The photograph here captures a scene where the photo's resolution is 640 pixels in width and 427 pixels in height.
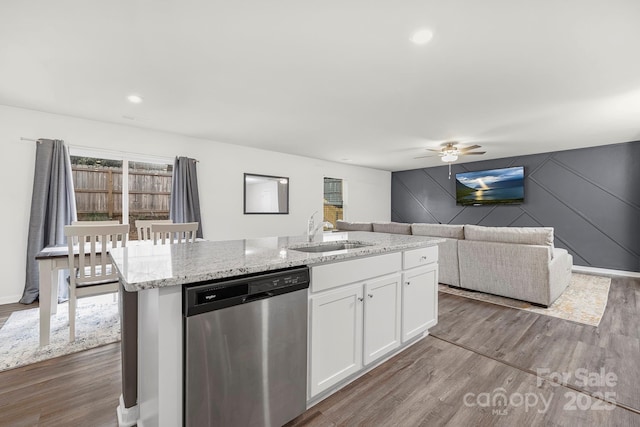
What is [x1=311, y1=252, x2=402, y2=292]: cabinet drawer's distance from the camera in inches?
60.4

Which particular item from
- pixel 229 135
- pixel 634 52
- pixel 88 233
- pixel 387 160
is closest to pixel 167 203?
pixel 229 135

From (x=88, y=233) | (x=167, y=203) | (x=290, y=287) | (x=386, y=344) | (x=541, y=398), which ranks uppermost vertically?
(x=167, y=203)

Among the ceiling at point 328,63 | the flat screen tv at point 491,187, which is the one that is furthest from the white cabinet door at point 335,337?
the flat screen tv at point 491,187

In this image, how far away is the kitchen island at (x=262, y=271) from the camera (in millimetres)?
1063

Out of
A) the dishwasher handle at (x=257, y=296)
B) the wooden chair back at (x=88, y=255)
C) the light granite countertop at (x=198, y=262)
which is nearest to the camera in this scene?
the light granite countertop at (x=198, y=262)

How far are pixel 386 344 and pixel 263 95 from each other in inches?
107

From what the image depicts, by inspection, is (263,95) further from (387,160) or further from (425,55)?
(387,160)

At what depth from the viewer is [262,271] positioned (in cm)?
131

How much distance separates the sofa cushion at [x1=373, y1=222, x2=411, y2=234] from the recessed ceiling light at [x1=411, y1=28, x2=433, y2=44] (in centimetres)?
267

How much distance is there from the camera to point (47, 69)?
247cm

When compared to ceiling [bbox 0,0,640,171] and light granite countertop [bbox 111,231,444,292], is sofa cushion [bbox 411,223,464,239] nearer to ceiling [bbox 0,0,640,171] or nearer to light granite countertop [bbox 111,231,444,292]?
ceiling [bbox 0,0,640,171]

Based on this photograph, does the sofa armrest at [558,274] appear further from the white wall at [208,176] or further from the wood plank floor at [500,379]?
the white wall at [208,176]

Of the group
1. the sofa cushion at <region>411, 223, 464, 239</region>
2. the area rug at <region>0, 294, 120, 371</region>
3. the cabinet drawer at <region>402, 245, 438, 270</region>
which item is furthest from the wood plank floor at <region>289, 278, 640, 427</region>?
the area rug at <region>0, 294, 120, 371</region>

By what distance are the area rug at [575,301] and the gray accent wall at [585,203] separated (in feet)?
3.42
